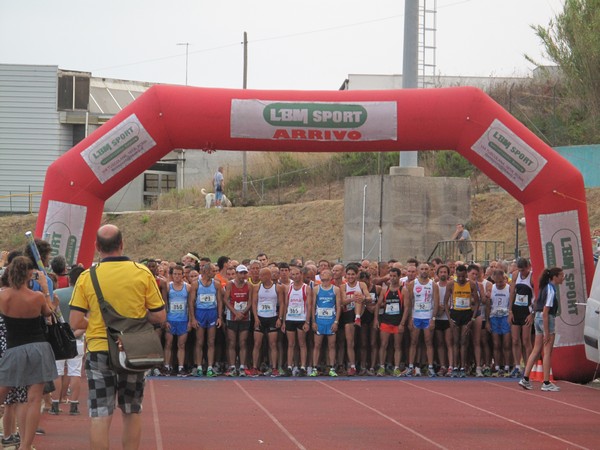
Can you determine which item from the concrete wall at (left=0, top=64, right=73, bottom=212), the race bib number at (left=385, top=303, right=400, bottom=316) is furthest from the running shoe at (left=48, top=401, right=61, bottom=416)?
the concrete wall at (left=0, top=64, right=73, bottom=212)

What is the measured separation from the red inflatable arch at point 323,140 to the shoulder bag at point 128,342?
7.20m

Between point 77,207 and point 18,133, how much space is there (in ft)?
115

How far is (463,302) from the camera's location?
56.3 ft

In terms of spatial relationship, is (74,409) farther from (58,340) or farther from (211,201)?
(211,201)

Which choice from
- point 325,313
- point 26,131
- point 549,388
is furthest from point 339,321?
point 26,131

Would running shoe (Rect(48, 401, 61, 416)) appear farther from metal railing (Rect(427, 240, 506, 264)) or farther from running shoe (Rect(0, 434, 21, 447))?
metal railing (Rect(427, 240, 506, 264))

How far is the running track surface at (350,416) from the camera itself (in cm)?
1044

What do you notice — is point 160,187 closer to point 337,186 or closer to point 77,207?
point 337,186

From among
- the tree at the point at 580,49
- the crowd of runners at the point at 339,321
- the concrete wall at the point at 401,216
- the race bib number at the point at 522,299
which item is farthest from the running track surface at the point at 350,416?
the tree at the point at 580,49

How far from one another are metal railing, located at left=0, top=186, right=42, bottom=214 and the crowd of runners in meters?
31.6

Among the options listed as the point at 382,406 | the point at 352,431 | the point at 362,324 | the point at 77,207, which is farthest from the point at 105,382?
the point at 362,324

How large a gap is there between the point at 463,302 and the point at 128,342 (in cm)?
1030

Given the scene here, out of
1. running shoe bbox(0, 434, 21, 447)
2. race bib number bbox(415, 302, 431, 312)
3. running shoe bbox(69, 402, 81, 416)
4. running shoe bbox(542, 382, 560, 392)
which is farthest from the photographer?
race bib number bbox(415, 302, 431, 312)

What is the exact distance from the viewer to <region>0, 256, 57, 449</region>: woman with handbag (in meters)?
9.07
